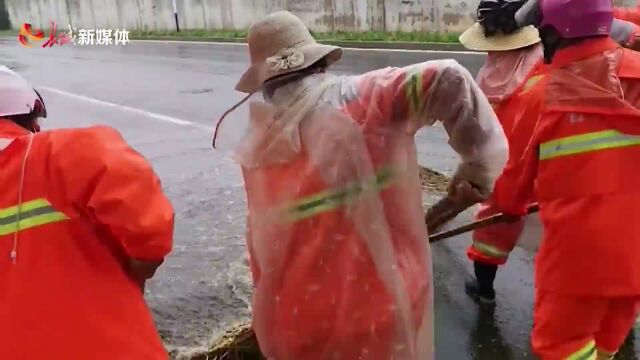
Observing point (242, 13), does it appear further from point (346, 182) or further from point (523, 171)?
point (346, 182)

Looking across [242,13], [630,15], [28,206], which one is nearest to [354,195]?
[28,206]

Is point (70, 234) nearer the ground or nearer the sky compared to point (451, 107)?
nearer the ground

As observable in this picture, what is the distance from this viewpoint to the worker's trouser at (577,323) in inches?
106

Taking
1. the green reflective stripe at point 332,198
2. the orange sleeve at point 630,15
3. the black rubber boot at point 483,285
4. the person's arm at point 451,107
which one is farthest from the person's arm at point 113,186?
the orange sleeve at point 630,15

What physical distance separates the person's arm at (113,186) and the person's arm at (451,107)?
2.23ft

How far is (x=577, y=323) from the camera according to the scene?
106 inches

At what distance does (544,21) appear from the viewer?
2.66 m

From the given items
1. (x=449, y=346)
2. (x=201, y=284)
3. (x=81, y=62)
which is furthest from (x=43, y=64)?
(x=449, y=346)

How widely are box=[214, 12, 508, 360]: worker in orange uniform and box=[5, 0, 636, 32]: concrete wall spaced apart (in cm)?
1314

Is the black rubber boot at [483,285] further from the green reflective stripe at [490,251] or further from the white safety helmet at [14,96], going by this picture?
the white safety helmet at [14,96]

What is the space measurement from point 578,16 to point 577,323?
1.12m

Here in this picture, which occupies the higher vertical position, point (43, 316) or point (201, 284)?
point (43, 316)

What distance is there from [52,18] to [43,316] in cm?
3422

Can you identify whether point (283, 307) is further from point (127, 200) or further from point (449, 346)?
point (449, 346)
